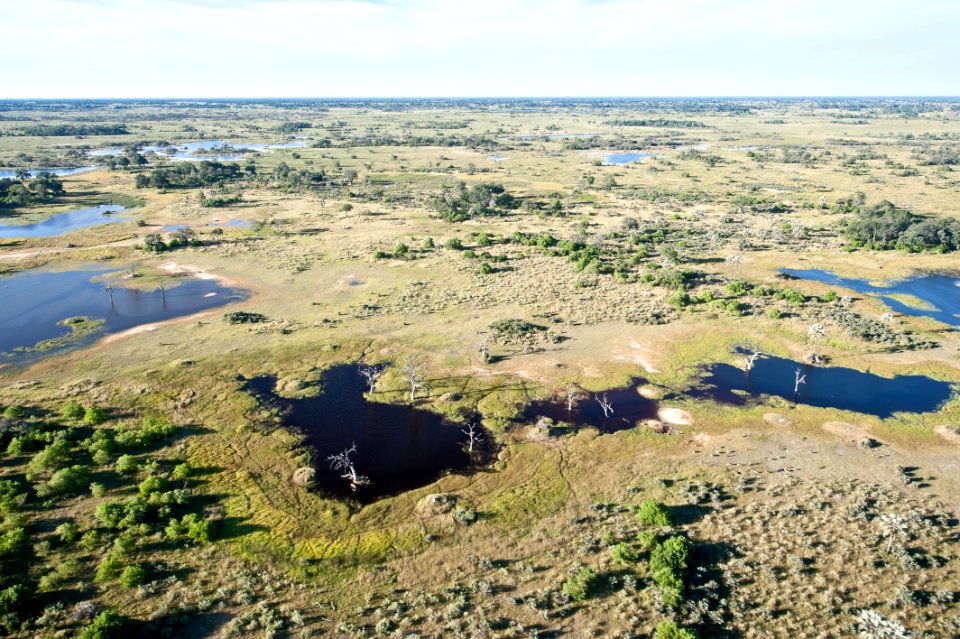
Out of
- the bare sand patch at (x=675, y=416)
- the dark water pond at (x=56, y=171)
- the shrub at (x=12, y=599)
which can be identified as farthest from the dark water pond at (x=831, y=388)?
the dark water pond at (x=56, y=171)

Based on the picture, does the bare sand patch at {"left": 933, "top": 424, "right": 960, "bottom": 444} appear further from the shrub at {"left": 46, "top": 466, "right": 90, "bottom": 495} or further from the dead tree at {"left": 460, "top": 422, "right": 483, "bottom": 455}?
the shrub at {"left": 46, "top": 466, "right": 90, "bottom": 495}

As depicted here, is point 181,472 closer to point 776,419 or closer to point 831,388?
point 776,419

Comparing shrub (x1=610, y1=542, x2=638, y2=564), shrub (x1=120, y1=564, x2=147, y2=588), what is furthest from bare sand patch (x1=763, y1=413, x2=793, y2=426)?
shrub (x1=120, y1=564, x2=147, y2=588)

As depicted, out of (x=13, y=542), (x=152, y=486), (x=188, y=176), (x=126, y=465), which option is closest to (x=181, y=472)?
(x=152, y=486)

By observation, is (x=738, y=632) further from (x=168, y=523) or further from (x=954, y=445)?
(x=168, y=523)

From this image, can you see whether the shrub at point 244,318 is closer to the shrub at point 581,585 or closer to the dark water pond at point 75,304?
the dark water pond at point 75,304

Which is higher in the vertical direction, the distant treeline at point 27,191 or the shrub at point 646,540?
the distant treeline at point 27,191
